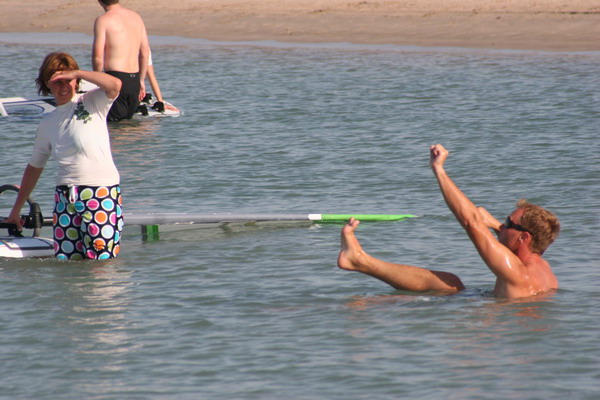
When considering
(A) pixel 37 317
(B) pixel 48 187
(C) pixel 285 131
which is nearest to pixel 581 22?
(C) pixel 285 131

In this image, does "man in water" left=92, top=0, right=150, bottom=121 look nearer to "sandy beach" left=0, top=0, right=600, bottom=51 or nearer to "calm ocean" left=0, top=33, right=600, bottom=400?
"calm ocean" left=0, top=33, right=600, bottom=400

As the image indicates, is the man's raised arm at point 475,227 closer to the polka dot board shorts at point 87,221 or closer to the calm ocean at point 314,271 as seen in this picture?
the calm ocean at point 314,271

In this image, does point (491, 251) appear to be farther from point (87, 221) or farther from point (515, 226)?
point (87, 221)

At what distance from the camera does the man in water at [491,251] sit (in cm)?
589

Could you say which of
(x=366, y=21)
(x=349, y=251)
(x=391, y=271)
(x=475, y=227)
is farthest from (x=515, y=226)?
(x=366, y=21)

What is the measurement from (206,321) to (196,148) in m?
6.52

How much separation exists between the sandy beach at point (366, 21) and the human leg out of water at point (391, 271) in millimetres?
15312

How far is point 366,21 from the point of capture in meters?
24.4

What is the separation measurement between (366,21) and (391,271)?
18420 millimetres

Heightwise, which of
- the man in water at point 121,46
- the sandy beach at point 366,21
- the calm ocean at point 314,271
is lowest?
the calm ocean at point 314,271

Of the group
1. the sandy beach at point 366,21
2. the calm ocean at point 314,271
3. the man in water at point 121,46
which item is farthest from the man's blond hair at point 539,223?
the sandy beach at point 366,21

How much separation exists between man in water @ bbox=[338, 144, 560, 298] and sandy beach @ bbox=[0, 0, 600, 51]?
1540cm

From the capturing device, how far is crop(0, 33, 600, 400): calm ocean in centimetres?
555

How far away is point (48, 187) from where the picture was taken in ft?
34.7
